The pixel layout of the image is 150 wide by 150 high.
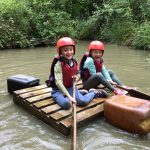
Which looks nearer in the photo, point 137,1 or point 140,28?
point 140,28

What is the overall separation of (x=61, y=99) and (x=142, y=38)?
7.25 m

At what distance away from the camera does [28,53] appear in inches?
422

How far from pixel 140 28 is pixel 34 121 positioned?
8304 mm

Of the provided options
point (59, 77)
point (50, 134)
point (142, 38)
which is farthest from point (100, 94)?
point (142, 38)

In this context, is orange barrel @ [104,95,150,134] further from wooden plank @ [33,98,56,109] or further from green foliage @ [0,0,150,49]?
green foliage @ [0,0,150,49]

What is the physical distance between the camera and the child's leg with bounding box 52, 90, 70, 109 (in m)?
4.62

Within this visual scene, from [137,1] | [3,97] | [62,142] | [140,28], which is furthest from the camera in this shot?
[137,1]

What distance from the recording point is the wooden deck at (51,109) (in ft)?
14.2

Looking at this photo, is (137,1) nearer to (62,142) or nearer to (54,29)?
(54,29)

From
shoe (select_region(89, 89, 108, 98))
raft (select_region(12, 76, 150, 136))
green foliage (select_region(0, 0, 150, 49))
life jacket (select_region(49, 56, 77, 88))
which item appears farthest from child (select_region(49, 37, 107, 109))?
green foliage (select_region(0, 0, 150, 49))

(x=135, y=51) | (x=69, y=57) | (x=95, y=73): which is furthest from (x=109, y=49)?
(x=69, y=57)

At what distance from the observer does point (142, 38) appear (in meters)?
11.2

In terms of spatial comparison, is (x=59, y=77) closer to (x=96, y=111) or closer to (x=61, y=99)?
(x=61, y=99)

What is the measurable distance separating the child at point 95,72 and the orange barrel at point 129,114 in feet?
2.53
